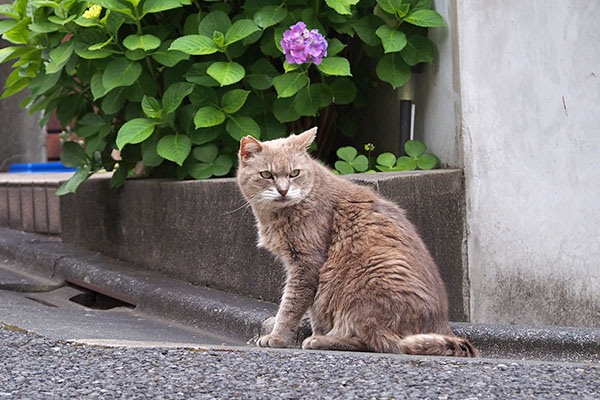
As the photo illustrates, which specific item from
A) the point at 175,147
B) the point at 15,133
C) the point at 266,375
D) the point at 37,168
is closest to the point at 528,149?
the point at 175,147

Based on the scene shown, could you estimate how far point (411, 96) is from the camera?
167 inches

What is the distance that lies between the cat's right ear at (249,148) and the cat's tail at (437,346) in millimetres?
1080

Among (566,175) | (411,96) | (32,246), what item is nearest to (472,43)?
(411,96)

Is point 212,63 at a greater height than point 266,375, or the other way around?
point 212,63

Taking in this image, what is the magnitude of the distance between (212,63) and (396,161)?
42.8 inches

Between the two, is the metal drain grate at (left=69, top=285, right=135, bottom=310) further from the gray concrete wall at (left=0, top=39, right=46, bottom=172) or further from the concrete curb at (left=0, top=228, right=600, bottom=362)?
the gray concrete wall at (left=0, top=39, right=46, bottom=172)

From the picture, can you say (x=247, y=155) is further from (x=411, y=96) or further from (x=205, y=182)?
(x=411, y=96)

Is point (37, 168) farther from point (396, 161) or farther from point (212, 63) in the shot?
point (396, 161)

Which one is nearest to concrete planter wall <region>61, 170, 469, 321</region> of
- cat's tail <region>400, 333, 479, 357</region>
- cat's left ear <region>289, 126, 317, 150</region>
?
cat's left ear <region>289, 126, 317, 150</region>

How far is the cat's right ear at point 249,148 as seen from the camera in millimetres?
3338

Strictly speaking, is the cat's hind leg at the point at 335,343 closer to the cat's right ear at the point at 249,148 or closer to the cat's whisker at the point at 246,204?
the cat's whisker at the point at 246,204

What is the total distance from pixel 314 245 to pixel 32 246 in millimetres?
3027

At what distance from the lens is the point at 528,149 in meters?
3.85

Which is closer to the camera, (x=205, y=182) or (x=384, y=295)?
(x=384, y=295)
